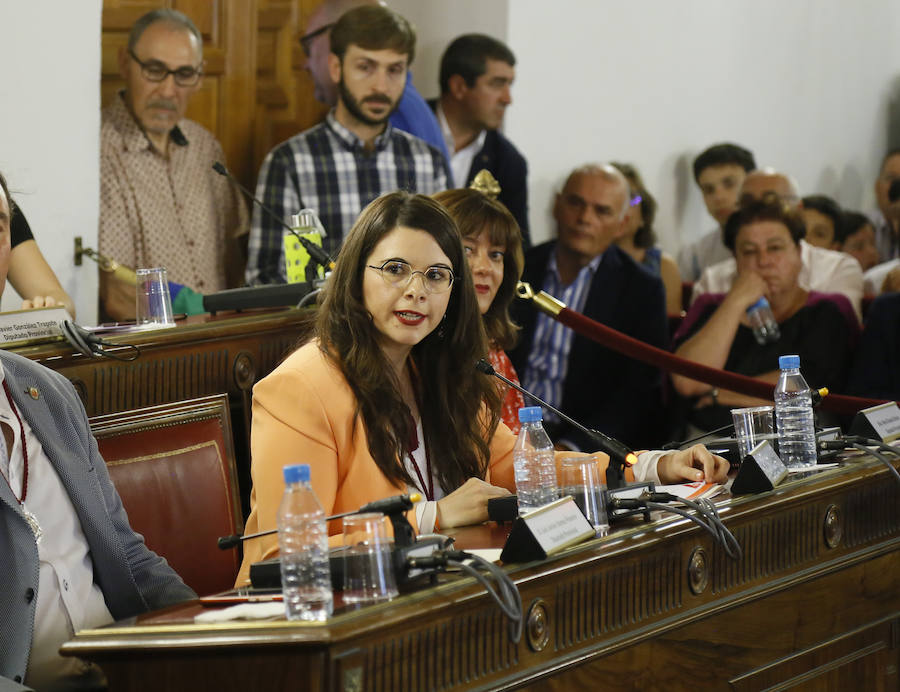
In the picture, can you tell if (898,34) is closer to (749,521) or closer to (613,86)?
(613,86)

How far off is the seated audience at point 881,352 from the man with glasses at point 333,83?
1608 mm

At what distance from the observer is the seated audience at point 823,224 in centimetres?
609

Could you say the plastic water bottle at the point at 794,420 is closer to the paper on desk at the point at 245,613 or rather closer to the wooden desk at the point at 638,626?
the wooden desk at the point at 638,626

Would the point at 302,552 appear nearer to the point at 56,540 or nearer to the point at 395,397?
the point at 56,540

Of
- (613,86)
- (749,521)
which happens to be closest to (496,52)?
(613,86)

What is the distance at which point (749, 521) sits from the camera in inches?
86.8

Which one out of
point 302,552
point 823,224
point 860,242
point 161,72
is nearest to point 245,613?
point 302,552

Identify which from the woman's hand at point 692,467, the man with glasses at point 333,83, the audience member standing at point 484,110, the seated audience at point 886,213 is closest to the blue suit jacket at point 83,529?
the woman's hand at point 692,467

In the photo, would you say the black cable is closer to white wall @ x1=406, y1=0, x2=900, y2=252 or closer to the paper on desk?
the paper on desk

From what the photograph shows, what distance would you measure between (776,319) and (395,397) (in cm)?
269

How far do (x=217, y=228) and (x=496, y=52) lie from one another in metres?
1.38

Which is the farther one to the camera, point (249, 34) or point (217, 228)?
point (249, 34)

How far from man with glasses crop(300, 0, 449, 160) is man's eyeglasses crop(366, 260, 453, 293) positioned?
2356 millimetres

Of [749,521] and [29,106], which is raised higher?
[29,106]
